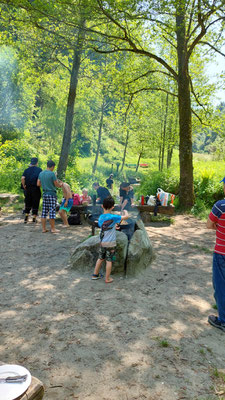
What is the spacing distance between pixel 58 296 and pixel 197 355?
A: 226 cm

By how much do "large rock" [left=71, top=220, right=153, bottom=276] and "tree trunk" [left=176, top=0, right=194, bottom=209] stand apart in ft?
19.5

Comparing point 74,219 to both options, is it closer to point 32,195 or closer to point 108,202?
point 32,195

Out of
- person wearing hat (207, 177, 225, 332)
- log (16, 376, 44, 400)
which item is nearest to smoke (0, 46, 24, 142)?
person wearing hat (207, 177, 225, 332)

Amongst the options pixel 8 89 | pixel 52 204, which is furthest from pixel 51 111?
pixel 52 204

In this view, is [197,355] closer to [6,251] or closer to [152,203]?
[6,251]

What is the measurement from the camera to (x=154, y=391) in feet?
8.95

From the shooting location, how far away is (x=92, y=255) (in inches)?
227

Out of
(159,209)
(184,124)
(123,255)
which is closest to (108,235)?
(123,255)

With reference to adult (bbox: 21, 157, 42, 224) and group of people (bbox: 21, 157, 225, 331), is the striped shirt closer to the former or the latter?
group of people (bbox: 21, 157, 225, 331)

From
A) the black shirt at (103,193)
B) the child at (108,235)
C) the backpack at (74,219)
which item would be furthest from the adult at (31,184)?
the child at (108,235)

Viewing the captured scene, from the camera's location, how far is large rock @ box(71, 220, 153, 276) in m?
5.60

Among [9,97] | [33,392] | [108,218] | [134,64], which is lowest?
[33,392]

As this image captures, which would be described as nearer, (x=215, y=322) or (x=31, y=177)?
(x=215, y=322)

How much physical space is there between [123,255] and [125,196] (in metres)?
3.69
